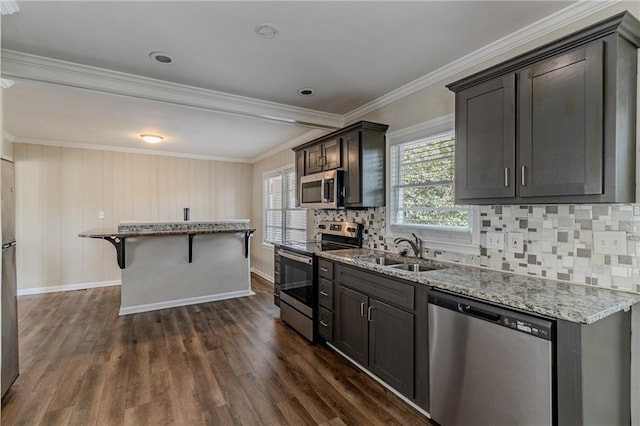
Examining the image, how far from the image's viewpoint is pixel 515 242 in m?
2.12

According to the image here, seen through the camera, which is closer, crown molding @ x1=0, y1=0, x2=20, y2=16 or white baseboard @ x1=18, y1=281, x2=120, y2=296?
crown molding @ x1=0, y1=0, x2=20, y2=16

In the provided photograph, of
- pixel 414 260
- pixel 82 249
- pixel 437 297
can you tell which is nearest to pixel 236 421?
pixel 437 297

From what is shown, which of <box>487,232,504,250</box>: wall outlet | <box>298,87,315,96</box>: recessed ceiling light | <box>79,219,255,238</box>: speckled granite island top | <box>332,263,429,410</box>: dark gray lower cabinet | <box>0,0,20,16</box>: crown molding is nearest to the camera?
<box>0,0,20,16</box>: crown molding

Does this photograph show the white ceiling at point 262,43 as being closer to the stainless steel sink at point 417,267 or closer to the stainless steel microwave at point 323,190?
the stainless steel microwave at point 323,190

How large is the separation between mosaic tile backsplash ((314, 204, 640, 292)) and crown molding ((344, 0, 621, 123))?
1.12 m

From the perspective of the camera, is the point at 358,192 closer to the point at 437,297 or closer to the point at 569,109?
the point at 437,297

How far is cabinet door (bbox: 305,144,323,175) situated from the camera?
3.82 metres

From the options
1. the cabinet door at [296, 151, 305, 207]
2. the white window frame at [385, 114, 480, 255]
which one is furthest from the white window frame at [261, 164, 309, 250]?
the white window frame at [385, 114, 480, 255]

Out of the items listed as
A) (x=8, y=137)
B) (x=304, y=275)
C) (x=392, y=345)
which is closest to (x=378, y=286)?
(x=392, y=345)

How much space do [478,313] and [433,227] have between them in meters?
1.15

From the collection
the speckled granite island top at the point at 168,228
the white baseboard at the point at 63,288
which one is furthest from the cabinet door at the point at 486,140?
the white baseboard at the point at 63,288

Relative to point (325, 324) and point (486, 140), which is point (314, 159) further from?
point (486, 140)

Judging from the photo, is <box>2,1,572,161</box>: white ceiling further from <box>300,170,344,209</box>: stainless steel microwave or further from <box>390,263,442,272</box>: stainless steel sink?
<box>390,263,442,272</box>: stainless steel sink

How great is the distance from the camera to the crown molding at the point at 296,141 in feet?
14.8
